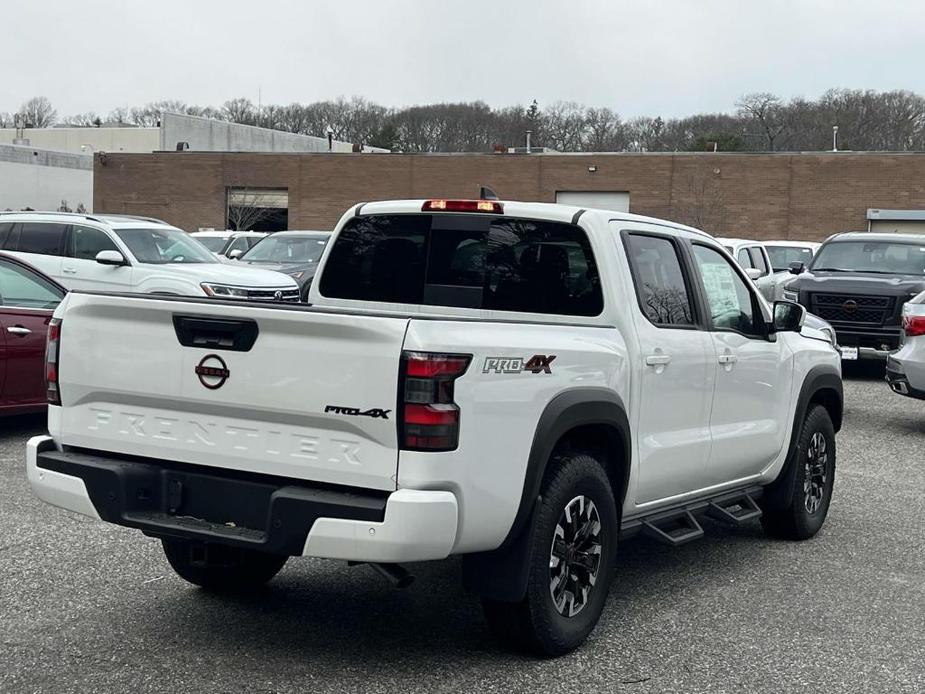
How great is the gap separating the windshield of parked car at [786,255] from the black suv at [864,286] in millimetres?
7119

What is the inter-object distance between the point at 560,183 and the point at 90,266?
1450 inches

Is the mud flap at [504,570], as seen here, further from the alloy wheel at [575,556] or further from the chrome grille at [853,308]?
the chrome grille at [853,308]

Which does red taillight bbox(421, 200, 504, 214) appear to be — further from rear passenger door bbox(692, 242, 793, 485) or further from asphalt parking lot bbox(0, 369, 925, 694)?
asphalt parking lot bbox(0, 369, 925, 694)

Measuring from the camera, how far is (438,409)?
14.4 feet

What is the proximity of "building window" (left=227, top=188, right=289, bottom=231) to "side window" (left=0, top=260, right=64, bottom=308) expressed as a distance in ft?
151

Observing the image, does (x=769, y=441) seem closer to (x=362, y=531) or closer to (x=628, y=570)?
(x=628, y=570)

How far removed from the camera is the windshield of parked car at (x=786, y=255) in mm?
25344

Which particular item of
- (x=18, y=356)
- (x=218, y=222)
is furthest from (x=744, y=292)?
(x=218, y=222)

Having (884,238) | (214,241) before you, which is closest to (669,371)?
(884,238)

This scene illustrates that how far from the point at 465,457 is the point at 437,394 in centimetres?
27

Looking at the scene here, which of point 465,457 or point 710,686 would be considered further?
point 710,686

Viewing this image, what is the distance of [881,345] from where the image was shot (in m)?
16.4

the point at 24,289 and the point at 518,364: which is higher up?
the point at 518,364

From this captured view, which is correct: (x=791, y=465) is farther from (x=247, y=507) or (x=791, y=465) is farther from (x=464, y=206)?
(x=247, y=507)
